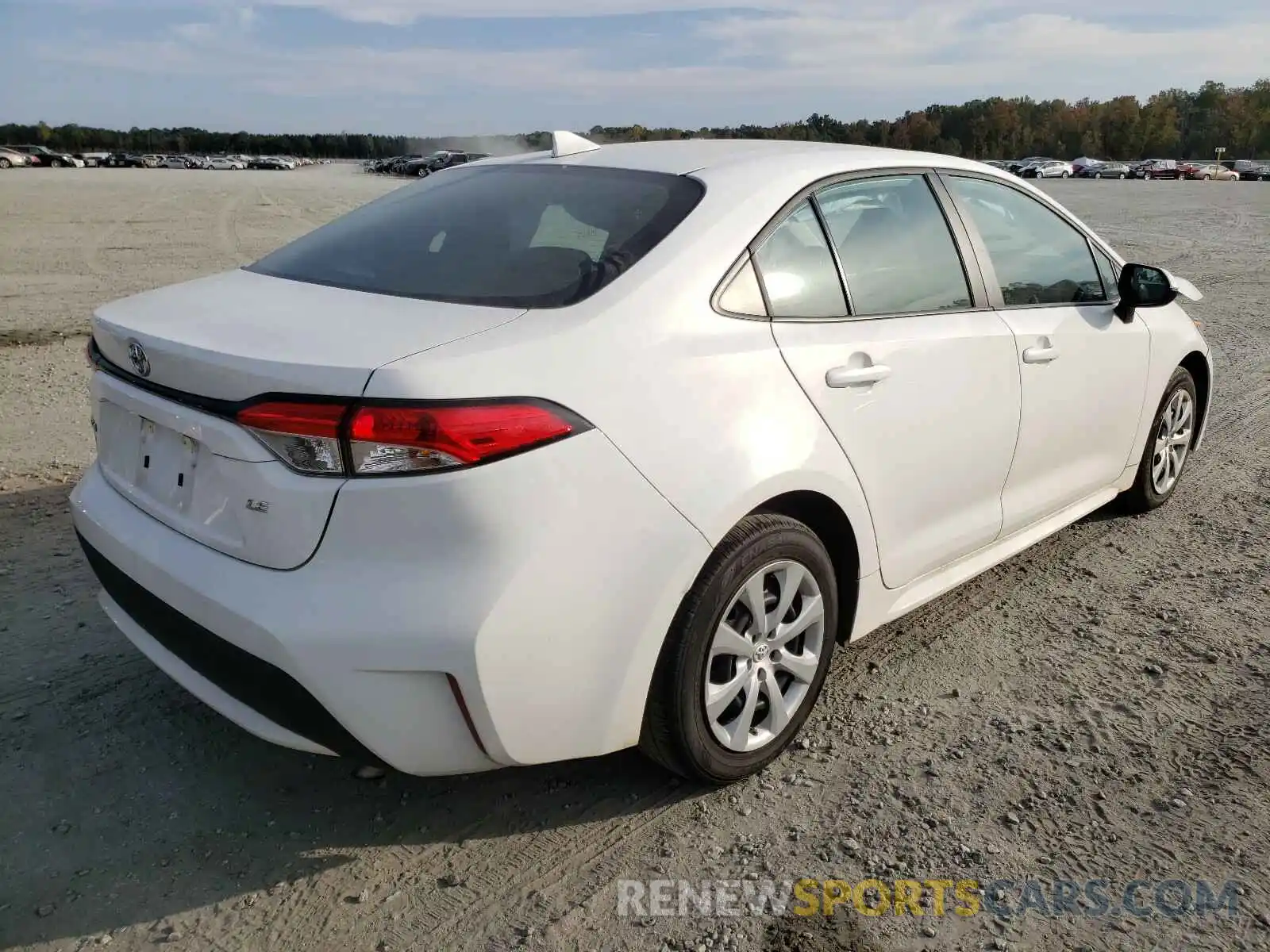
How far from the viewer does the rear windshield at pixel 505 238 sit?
255 centimetres

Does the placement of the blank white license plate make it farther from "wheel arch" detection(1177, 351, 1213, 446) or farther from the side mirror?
"wheel arch" detection(1177, 351, 1213, 446)

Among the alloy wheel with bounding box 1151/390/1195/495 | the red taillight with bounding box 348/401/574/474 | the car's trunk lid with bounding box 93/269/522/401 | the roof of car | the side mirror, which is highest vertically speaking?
the roof of car

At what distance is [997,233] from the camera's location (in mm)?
3611

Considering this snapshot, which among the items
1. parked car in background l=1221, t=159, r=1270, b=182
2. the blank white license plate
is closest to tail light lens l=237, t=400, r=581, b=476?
the blank white license plate

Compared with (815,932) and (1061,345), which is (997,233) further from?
(815,932)

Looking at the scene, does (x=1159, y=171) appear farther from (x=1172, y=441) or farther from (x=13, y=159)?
(x=13, y=159)

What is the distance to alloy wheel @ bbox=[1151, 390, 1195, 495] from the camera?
474 centimetres

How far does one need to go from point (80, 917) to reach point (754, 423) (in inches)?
75.1

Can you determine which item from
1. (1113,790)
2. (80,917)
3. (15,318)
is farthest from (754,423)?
(15,318)

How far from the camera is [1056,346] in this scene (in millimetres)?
3650

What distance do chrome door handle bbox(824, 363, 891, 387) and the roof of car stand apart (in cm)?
64

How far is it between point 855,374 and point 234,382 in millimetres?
1600

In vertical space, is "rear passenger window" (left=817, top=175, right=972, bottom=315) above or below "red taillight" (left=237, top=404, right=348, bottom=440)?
above

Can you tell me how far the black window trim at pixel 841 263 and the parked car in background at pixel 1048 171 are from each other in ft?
217
